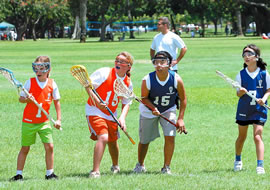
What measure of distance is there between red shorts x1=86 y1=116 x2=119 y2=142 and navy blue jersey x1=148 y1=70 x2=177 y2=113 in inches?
24.0

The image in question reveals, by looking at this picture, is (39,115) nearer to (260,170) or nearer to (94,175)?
(94,175)

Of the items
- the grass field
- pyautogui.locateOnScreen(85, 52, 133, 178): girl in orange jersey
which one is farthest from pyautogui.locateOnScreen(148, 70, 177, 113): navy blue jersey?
the grass field

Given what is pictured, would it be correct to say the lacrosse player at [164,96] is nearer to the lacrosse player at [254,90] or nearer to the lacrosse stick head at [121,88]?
the lacrosse stick head at [121,88]

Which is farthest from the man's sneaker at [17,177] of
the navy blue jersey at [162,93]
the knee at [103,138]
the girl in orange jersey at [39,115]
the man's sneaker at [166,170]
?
the navy blue jersey at [162,93]

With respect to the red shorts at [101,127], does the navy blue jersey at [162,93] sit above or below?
above

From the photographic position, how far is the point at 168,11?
93.6 meters

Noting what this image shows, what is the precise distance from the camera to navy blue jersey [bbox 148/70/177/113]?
24.8 feet

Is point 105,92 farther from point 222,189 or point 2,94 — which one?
point 2,94

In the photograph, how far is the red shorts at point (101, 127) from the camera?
741cm

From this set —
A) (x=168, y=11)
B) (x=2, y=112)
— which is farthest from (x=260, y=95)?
(x=168, y=11)

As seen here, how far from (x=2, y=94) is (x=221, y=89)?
6.86 metres

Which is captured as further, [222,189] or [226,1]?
[226,1]

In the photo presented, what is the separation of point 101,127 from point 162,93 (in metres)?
0.90

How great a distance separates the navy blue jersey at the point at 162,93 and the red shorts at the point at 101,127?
61cm
